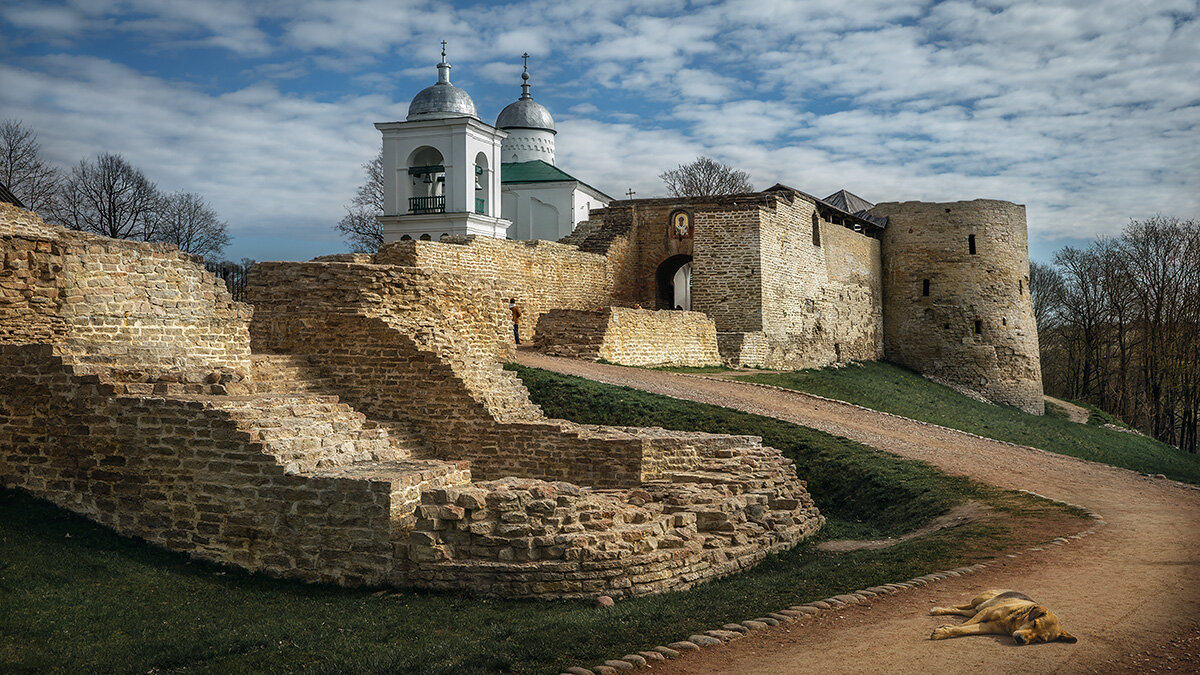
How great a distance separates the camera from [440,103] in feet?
151

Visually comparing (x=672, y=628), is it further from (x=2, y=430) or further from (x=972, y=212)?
(x=972, y=212)

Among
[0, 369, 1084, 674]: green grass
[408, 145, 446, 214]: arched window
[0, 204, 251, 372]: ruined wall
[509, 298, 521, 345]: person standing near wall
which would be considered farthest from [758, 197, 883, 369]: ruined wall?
[0, 204, 251, 372]: ruined wall

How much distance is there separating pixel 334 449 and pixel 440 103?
128 ft

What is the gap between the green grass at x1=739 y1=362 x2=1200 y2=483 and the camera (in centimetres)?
2231

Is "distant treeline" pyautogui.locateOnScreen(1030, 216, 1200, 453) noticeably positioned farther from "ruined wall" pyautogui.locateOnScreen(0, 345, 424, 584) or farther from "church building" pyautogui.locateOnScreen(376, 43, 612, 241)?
"ruined wall" pyautogui.locateOnScreen(0, 345, 424, 584)

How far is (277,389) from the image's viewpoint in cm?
1138

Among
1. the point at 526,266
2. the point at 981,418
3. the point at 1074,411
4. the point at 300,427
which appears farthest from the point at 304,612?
the point at 1074,411

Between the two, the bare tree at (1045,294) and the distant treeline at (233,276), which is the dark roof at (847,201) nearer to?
the bare tree at (1045,294)

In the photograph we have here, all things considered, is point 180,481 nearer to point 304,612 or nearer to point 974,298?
point 304,612

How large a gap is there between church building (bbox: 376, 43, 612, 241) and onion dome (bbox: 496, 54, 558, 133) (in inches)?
260

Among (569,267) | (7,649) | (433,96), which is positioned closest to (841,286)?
(569,267)

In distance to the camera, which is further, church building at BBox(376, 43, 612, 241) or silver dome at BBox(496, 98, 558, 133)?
silver dome at BBox(496, 98, 558, 133)

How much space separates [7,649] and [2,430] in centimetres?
364

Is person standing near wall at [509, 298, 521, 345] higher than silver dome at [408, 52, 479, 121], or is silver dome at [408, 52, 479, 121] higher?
silver dome at [408, 52, 479, 121]
